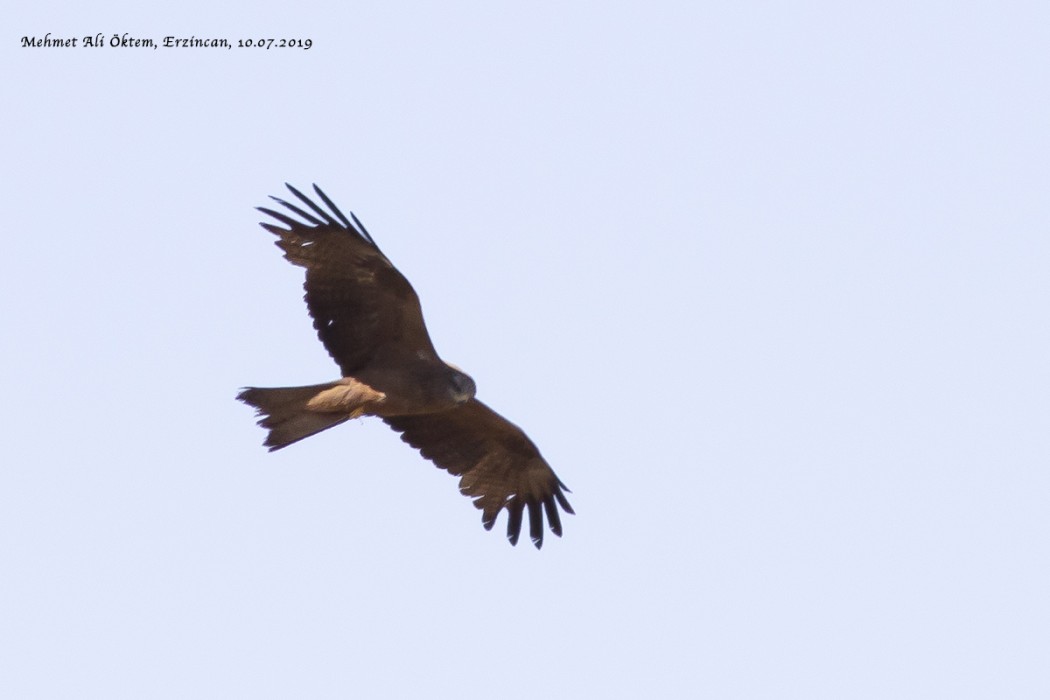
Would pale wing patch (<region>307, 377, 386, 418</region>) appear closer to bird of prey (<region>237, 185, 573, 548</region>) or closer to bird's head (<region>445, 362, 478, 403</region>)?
bird of prey (<region>237, 185, 573, 548</region>)

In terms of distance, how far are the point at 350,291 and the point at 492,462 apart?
2143 mm

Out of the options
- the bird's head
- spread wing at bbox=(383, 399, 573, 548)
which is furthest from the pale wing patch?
spread wing at bbox=(383, 399, 573, 548)

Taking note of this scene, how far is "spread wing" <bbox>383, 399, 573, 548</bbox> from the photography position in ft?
39.8

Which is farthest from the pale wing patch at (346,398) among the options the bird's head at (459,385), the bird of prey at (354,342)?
the bird's head at (459,385)

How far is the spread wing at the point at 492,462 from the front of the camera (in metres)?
12.1

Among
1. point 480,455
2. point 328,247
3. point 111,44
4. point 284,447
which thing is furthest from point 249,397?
point 111,44

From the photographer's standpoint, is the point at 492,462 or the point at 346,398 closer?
the point at 346,398

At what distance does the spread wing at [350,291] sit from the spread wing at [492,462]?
105cm

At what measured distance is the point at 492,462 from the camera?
1241 centimetres

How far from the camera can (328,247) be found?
10.9 metres

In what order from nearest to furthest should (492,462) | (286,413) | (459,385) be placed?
1. (286,413)
2. (459,385)
3. (492,462)

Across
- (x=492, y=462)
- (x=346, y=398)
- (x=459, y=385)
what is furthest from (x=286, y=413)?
(x=492, y=462)

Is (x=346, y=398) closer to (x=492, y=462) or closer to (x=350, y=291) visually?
(x=350, y=291)

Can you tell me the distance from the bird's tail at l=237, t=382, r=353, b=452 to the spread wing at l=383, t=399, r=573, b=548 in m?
1.47
